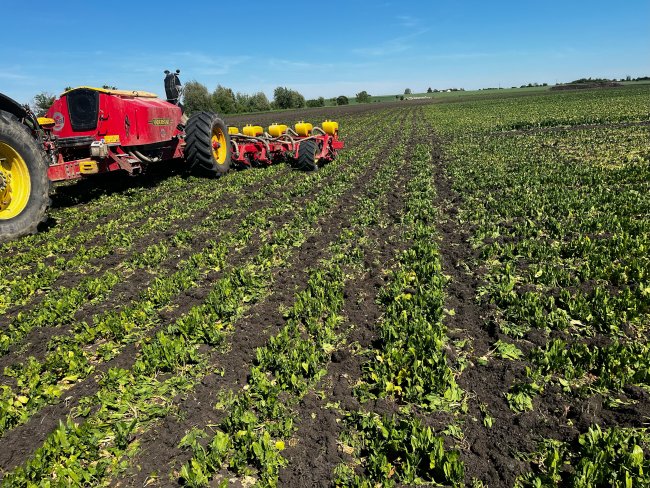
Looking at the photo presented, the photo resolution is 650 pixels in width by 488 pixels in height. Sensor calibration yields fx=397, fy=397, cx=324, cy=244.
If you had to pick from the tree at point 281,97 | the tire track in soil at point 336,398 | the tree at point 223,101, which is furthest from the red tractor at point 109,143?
the tree at point 281,97

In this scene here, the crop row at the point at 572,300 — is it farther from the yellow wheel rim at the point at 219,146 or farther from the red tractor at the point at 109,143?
the yellow wheel rim at the point at 219,146

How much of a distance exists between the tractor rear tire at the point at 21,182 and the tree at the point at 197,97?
65059mm

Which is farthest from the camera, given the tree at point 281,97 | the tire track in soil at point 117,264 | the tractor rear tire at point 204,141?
the tree at point 281,97

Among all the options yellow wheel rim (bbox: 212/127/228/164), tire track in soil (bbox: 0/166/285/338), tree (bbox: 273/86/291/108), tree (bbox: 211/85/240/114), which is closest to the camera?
tire track in soil (bbox: 0/166/285/338)

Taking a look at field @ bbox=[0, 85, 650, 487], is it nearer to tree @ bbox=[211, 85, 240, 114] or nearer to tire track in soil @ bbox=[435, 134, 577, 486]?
tire track in soil @ bbox=[435, 134, 577, 486]

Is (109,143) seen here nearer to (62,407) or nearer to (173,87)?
(173,87)

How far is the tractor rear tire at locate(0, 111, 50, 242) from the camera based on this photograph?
6.25 m

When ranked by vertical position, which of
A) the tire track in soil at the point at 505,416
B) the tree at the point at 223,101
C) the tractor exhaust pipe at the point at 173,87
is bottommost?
the tire track in soil at the point at 505,416

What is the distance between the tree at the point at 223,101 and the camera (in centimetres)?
7412

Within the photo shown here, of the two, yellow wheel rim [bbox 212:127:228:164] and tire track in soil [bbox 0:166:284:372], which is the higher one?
yellow wheel rim [bbox 212:127:228:164]

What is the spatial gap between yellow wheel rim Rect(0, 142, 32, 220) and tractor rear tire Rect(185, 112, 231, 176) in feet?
15.0

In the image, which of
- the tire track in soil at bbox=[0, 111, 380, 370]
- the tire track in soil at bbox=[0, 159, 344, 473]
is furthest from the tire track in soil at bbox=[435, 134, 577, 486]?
the tire track in soil at bbox=[0, 111, 380, 370]

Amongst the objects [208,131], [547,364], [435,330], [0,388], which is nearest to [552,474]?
[547,364]

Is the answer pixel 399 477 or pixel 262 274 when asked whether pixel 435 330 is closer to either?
pixel 399 477
